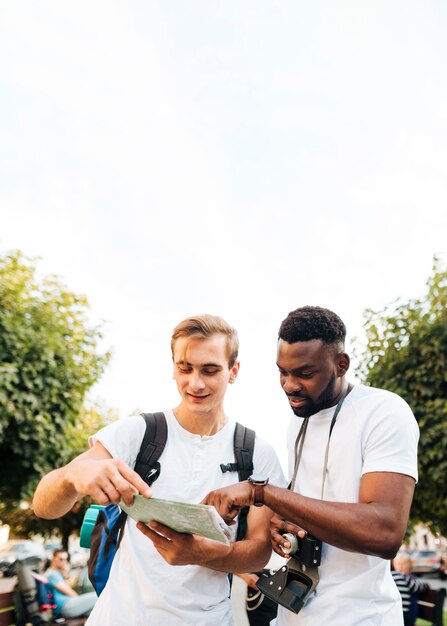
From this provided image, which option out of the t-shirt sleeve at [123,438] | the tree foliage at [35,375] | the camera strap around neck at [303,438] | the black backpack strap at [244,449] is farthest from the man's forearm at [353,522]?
the tree foliage at [35,375]

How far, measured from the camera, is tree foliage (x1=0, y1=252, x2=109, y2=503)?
11289mm

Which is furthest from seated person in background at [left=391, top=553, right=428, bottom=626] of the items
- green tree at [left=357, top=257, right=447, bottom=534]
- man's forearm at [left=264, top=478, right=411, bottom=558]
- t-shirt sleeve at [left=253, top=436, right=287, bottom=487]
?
man's forearm at [left=264, top=478, right=411, bottom=558]

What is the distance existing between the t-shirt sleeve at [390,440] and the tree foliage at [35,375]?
925cm

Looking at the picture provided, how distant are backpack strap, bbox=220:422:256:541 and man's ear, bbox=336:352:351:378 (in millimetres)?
553

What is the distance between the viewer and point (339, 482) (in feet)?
7.81

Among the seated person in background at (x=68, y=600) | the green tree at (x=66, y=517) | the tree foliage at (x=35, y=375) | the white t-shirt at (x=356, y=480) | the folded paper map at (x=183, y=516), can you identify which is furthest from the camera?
the green tree at (x=66, y=517)

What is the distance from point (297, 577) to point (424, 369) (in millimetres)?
Result: 8832

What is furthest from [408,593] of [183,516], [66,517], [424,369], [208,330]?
[66,517]

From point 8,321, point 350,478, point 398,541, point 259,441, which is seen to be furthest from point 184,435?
point 8,321

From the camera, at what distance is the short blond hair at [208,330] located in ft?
9.43

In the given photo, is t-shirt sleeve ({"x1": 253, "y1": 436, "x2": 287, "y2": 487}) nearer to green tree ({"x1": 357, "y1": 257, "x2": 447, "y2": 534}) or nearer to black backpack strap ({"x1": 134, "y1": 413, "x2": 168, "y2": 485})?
black backpack strap ({"x1": 134, "y1": 413, "x2": 168, "y2": 485})

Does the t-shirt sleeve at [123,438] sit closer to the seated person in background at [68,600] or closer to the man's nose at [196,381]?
the man's nose at [196,381]

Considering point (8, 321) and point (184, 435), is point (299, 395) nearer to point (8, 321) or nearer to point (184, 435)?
point (184, 435)

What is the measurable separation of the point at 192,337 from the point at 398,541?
4.07ft
